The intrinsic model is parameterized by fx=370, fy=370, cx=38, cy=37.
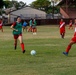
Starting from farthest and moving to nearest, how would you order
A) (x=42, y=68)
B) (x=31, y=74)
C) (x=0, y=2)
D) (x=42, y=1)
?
(x=42, y=1) < (x=0, y=2) < (x=42, y=68) < (x=31, y=74)

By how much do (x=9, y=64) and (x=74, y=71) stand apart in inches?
116

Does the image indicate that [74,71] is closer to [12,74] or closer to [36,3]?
[12,74]

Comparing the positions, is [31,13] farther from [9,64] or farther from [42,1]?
[9,64]

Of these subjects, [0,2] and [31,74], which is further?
[0,2]

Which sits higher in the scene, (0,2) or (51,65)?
(51,65)

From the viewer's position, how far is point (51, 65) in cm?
1366

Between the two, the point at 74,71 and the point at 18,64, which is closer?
the point at 74,71

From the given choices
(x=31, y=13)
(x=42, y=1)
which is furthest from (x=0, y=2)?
(x=42, y=1)

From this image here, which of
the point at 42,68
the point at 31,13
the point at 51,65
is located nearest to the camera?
the point at 42,68

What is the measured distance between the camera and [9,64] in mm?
13938

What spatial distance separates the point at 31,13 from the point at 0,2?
64.7 feet

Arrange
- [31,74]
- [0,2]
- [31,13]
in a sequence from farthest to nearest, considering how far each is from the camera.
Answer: [31,13], [0,2], [31,74]

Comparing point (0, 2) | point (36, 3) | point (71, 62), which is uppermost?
point (71, 62)

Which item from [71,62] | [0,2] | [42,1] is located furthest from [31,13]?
[71,62]
